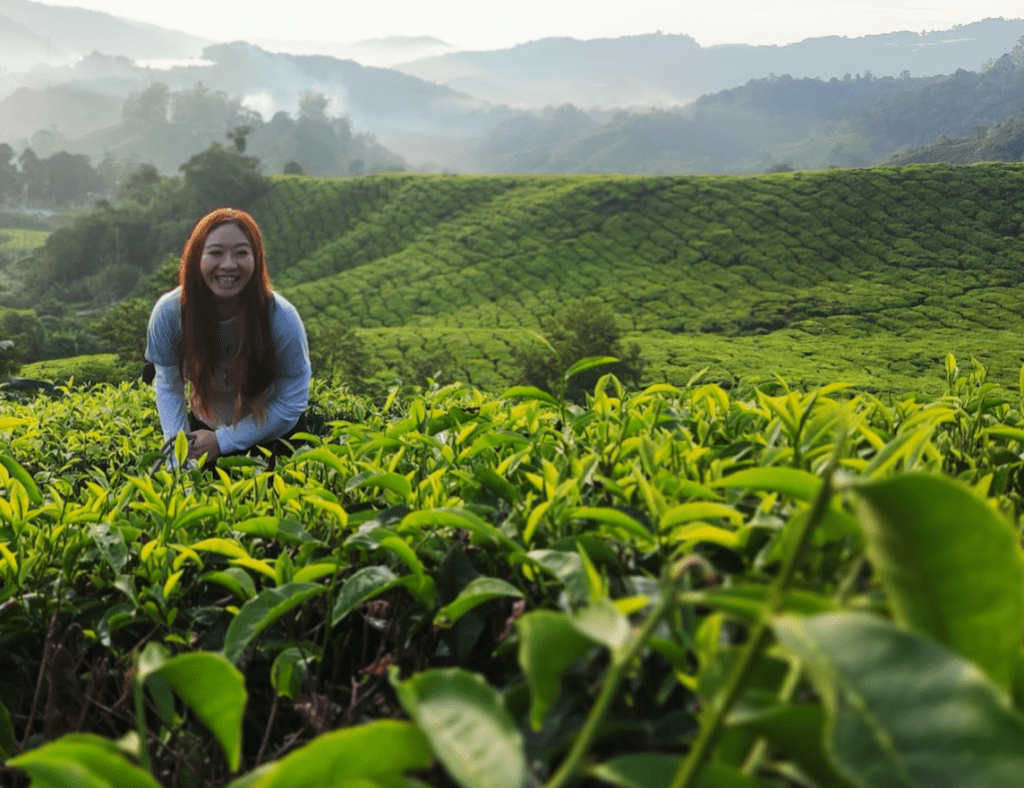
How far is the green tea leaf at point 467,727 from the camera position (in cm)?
40

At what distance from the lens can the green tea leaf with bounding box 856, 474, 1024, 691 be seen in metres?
0.36

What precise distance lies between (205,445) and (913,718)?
9.84 ft

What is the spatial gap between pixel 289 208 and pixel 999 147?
58.3 meters

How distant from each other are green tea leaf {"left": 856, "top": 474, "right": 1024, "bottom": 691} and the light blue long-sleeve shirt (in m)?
2.90

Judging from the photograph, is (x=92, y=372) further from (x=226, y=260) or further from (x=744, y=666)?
(x=744, y=666)

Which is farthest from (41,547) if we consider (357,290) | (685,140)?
(685,140)

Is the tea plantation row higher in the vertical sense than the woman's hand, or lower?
higher

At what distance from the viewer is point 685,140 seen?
14012cm

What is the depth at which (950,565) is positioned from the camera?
1.20 feet

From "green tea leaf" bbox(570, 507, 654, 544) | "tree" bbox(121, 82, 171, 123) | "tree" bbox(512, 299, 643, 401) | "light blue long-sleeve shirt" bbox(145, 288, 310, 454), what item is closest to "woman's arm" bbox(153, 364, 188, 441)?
"light blue long-sleeve shirt" bbox(145, 288, 310, 454)

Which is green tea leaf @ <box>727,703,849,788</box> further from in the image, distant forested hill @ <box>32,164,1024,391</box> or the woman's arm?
distant forested hill @ <box>32,164,1024,391</box>

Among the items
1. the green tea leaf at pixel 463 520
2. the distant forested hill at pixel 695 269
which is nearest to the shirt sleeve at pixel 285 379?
the green tea leaf at pixel 463 520

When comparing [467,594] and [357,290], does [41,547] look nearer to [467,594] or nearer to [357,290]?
[467,594]

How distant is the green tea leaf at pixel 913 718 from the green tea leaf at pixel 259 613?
1.83 ft
